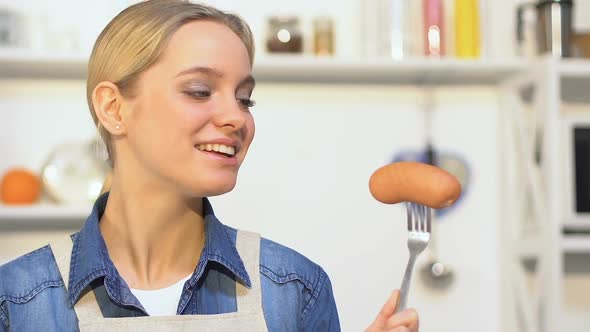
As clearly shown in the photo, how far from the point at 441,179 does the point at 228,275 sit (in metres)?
0.31

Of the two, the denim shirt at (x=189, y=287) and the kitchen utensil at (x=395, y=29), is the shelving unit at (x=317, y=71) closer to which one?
the kitchen utensil at (x=395, y=29)

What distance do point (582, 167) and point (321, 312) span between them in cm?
142

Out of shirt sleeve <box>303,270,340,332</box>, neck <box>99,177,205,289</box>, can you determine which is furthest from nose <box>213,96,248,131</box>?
shirt sleeve <box>303,270,340,332</box>

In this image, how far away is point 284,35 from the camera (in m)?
2.56

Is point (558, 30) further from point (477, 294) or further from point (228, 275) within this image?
point (228, 275)

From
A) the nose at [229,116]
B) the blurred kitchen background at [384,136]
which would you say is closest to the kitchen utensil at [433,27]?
the blurred kitchen background at [384,136]

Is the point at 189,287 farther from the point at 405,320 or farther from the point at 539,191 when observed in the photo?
the point at 539,191

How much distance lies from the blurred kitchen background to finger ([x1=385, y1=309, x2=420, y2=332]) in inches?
Result: 56.8

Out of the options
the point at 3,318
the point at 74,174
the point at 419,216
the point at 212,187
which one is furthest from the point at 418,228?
the point at 74,174

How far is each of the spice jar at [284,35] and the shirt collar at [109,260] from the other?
1252 mm

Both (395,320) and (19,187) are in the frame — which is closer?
(395,320)

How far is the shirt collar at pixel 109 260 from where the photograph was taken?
125cm

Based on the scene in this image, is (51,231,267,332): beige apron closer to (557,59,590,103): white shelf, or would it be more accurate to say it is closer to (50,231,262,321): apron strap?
(50,231,262,321): apron strap

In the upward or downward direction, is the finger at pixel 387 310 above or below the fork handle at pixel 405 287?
below
